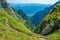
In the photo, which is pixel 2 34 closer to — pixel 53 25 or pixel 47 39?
pixel 47 39

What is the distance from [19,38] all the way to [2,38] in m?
8.47

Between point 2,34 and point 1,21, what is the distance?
27.7 m

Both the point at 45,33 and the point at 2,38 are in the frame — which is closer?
the point at 2,38

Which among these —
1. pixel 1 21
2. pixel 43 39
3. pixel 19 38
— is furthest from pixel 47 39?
pixel 1 21

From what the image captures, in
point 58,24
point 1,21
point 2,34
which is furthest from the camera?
point 58,24

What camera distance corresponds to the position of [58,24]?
431 feet

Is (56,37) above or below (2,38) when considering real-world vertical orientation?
below

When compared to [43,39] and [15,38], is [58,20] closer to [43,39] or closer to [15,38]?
[43,39]

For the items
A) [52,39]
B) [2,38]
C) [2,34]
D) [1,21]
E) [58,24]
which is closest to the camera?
[2,38]

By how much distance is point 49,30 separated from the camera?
5177 inches

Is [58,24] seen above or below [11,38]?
below

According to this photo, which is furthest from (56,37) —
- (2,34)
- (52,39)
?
(2,34)

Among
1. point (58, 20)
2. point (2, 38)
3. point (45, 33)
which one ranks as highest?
point (2, 38)

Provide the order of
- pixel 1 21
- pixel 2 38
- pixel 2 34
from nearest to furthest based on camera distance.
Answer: pixel 2 38 < pixel 2 34 < pixel 1 21
